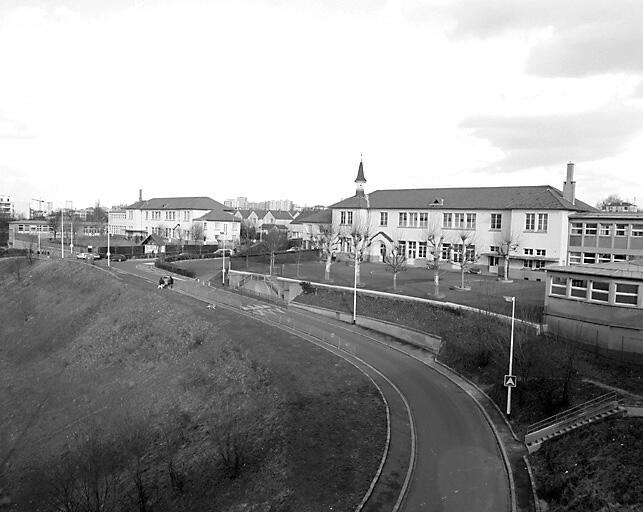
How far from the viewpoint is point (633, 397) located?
20.1 m

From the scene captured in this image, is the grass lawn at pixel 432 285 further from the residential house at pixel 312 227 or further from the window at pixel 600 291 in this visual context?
the residential house at pixel 312 227

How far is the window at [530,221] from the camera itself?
50.5 m

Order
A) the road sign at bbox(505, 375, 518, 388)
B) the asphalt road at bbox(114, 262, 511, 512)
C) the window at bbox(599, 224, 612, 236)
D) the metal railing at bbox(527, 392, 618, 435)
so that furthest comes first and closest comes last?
the window at bbox(599, 224, 612, 236) < the road sign at bbox(505, 375, 518, 388) < the metal railing at bbox(527, 392, 618, 435) < the asphalt road at bbox(114, 262, 511, 512)

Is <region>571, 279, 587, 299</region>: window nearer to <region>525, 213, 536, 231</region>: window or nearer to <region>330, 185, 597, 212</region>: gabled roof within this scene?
<region>330, 185, 597, 212</region>: gabled roof

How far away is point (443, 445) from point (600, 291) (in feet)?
43.9

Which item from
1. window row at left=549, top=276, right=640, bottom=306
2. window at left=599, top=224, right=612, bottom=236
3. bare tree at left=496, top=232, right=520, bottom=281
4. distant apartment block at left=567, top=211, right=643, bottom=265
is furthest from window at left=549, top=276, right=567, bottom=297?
window at left=599, top=224, right=612, bottom=236

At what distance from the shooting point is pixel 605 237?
47.7 m

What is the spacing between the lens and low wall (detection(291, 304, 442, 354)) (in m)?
32.1

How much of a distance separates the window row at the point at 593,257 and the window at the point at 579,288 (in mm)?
22349

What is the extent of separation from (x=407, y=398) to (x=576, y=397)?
6903 millimetres

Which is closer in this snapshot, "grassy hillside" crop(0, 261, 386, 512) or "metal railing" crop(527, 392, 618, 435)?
"grassy hillside" crop(0, 261, 386, 512)

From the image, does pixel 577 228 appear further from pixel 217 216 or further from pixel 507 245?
pixel 217 216

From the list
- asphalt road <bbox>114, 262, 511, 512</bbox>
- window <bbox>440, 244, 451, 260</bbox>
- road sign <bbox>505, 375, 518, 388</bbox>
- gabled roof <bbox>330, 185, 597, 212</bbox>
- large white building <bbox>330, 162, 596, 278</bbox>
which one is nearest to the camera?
asphalt road <bbox>114, 262, 511, 512</bbox>

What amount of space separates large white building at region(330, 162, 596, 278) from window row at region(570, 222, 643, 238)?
1.09m
